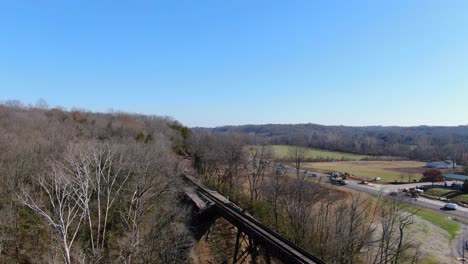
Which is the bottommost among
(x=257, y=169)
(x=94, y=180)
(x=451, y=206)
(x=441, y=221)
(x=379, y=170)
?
(x=441, y=221)

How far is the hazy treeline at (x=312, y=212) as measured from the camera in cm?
2789

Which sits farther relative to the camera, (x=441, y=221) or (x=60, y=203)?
(x=441, y=221)

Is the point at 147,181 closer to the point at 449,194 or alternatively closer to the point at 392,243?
the point at 392,243

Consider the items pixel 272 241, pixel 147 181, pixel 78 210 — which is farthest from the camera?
pixel 147 181

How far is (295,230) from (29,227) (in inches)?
928

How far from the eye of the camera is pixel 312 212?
4031cm

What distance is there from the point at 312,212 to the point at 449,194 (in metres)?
53.5

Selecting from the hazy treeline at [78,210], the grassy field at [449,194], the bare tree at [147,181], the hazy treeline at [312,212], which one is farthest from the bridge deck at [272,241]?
the grassy field at [449,194]

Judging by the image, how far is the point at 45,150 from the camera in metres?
34.6

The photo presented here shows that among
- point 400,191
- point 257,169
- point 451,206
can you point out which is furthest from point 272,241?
point 400,191

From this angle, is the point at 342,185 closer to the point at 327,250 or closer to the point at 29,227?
the point at 327,250

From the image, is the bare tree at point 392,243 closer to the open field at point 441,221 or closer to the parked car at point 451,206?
the open field at point 441,221

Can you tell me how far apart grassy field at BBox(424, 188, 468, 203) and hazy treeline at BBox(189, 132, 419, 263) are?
27.6 metres

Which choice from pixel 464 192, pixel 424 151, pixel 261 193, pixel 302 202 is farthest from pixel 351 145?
pixel 302 202
